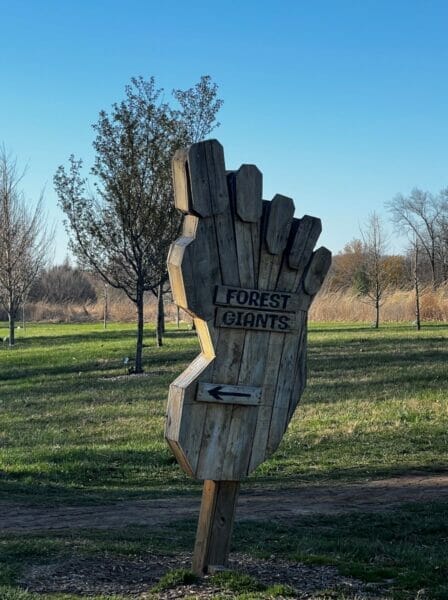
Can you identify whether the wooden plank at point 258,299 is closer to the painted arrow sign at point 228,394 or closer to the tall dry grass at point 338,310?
the painted arrow sign at point 228,394

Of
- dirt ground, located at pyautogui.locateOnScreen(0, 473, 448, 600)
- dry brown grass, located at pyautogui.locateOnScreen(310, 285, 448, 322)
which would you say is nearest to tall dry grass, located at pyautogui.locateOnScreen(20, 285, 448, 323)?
dry brown grass, located at pyautogui.locateOnScreen(310, 285, 448, 322)

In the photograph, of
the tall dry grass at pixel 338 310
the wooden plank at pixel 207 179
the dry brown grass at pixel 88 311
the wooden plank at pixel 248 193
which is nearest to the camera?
the wooden plank at pixel 207 179

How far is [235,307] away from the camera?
5402 mm

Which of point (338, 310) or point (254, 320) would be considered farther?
point (338, 310)

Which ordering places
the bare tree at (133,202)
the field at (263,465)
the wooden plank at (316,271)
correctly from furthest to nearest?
the bare tree at (133,202)
the field at (263,465)
the wooden plank at (316,271)

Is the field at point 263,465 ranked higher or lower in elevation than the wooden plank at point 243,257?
lower

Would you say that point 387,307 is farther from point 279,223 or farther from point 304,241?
point 279,223

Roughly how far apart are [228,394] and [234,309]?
0.51 m

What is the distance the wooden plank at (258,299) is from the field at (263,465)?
1629 millimetres

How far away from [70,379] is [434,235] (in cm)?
5160

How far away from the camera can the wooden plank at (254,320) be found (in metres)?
5.37

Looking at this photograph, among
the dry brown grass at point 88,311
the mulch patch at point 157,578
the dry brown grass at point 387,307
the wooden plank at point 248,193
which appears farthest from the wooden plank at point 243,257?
the dry brown grass at point 88,311

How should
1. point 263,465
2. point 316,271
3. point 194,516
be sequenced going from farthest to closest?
1. point 263,465
2. point 194,516
3. point 316,271

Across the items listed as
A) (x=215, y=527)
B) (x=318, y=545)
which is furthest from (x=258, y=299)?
(x=318, y=545)
